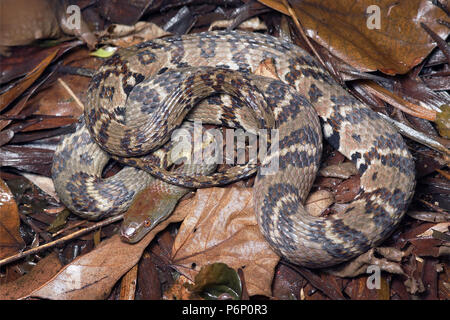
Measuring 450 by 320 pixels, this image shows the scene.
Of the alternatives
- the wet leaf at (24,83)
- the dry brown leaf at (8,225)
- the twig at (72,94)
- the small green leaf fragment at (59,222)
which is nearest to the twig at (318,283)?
the small green leaf fragment at (59,222)

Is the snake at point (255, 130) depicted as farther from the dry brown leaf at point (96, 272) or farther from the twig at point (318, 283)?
the dry brown leaf at point (96, 272)

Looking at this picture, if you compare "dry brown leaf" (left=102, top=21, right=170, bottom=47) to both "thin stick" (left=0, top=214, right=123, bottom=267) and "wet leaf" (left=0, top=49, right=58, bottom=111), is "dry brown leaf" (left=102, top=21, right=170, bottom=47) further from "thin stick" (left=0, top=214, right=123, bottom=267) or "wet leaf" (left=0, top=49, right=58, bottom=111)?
"thin stick" (left=0, top=214, right=123, bottom=267)

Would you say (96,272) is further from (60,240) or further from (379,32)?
(379,32)

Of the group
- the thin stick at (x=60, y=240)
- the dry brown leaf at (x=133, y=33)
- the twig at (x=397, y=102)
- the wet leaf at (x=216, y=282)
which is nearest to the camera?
the wet leaf at (x=216, y=282)

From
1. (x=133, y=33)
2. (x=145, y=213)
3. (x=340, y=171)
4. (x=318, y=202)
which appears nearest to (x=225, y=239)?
(x=145, y=213)
